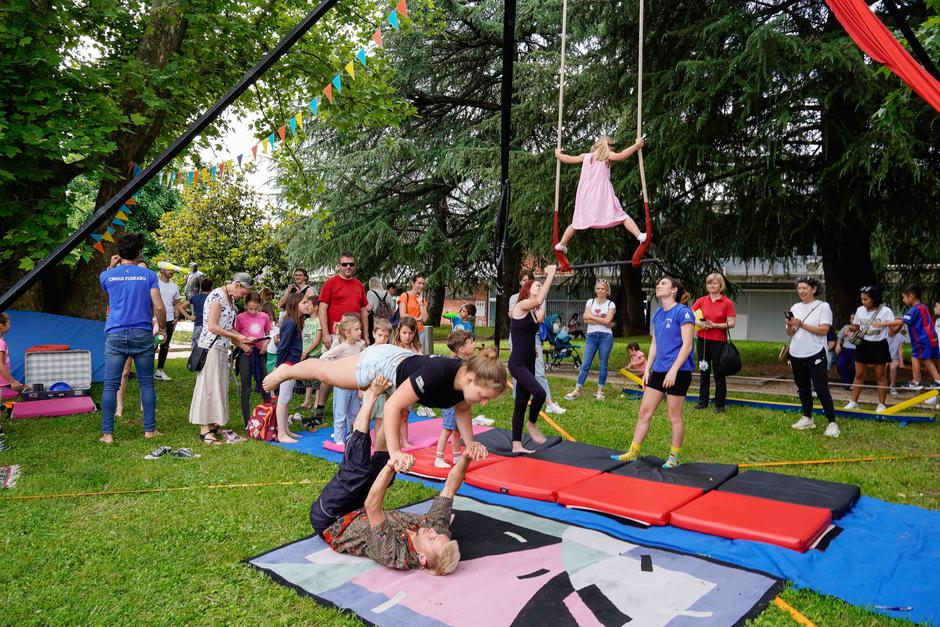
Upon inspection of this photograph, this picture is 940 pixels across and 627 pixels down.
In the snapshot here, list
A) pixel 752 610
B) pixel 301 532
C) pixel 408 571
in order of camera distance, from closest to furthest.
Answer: pixel 752 610
pixel 408 571
pixel 301 532

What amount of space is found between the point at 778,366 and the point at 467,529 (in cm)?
1155

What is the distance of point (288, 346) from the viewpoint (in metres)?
6.87

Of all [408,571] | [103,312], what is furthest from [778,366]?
[103,312]

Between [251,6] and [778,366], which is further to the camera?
[778,366]

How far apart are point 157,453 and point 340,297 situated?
8.45ft

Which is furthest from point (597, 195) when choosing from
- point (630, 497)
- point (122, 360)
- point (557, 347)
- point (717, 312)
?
point (557, 347)

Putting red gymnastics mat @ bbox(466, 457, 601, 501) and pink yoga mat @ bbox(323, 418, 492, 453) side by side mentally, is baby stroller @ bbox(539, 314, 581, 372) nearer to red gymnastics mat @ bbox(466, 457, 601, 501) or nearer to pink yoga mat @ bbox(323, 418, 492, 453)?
pink yoga mat @ bbox(323, 418, 492, 453)

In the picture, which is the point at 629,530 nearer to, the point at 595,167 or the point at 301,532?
the point at 301,532

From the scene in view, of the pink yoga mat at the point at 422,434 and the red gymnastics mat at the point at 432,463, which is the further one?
the pink yoga mat at the point at 422,434

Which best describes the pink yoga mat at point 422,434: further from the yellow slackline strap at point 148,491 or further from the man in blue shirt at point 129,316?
the man in blue shirt at point 129,316

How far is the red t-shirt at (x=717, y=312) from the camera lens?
313 inches

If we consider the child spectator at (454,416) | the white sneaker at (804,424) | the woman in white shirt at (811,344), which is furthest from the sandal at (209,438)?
the white sneaker at (804,424)

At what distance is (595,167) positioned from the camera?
264 inches

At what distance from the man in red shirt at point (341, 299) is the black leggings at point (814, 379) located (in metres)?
5.11
